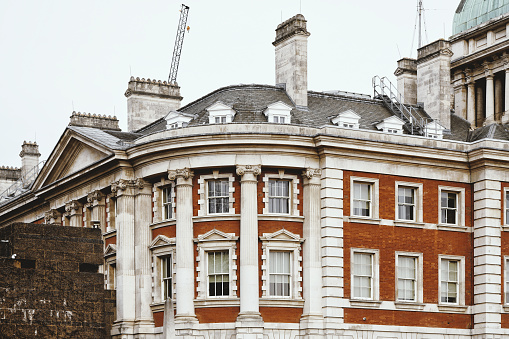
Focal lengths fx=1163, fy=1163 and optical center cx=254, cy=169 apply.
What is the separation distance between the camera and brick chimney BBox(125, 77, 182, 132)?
67.8 m

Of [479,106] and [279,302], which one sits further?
[479,106]

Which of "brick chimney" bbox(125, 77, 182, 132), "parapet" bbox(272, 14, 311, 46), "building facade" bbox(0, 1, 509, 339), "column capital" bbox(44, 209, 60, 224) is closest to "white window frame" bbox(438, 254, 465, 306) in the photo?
"building facade" bbox(0, 1, 509, 339)

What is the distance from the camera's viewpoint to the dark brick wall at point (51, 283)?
47.1 meters

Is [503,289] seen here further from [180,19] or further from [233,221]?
[180,19]

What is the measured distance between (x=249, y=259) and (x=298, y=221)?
313cm

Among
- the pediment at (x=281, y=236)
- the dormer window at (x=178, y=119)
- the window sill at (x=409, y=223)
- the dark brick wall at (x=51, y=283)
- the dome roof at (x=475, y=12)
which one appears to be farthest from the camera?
the dome roof at (x=475, y=12)

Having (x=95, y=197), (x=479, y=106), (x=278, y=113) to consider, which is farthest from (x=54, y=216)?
(x=479, y=106)

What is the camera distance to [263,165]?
54.4 meters

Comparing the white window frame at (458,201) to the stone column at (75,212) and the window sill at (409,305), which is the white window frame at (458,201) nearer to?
the window sill at (409,305)

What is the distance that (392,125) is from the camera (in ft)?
195

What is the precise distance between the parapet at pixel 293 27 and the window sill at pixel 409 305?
14664mm

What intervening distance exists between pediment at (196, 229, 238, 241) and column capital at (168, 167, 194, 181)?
9.48 feet

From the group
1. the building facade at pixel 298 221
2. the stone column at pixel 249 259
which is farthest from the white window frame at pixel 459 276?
the stone column at pixel 249 259

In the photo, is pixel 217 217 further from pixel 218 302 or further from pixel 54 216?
pixel 54 216
